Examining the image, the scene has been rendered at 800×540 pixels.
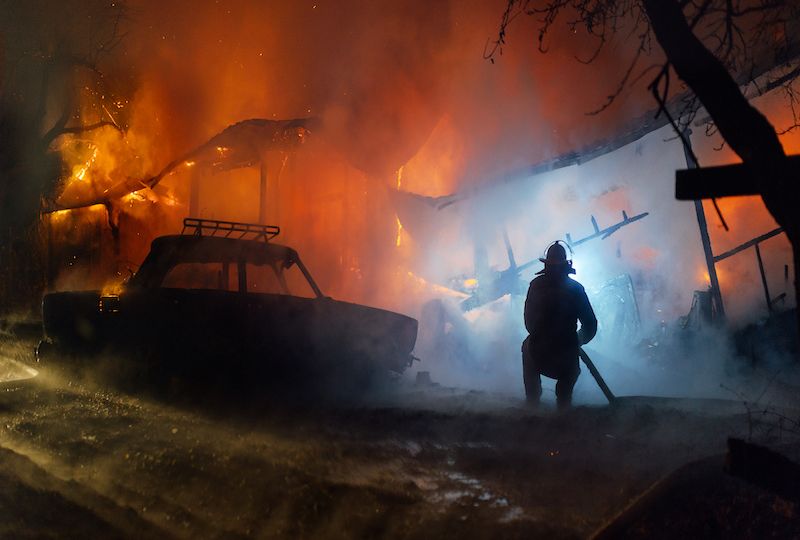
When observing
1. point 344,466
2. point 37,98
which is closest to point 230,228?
point 344,466

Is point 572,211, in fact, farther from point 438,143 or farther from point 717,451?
A: point 717,451

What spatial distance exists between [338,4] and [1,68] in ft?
38.1

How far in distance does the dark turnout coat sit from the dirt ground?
1.43ft

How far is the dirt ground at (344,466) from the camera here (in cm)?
252

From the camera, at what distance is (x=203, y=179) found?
1227 centimetres

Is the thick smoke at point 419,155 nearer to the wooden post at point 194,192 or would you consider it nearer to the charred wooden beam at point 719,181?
the wooden post at point 194,192

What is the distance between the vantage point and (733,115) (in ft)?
7.62

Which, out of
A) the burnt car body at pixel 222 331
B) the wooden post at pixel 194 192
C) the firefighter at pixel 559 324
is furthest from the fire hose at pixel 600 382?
the wooden post at pixel 194 192

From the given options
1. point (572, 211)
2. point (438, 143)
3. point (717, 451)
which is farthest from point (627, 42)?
point (717, 451)

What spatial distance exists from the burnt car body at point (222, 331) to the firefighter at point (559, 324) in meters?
1.83

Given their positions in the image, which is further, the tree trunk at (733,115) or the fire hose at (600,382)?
the fire hose at (600,382)

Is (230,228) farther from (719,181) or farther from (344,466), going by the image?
(719,181)

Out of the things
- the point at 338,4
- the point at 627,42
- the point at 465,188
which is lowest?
the point at 465,188

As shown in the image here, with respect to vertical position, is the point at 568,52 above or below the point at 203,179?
above
